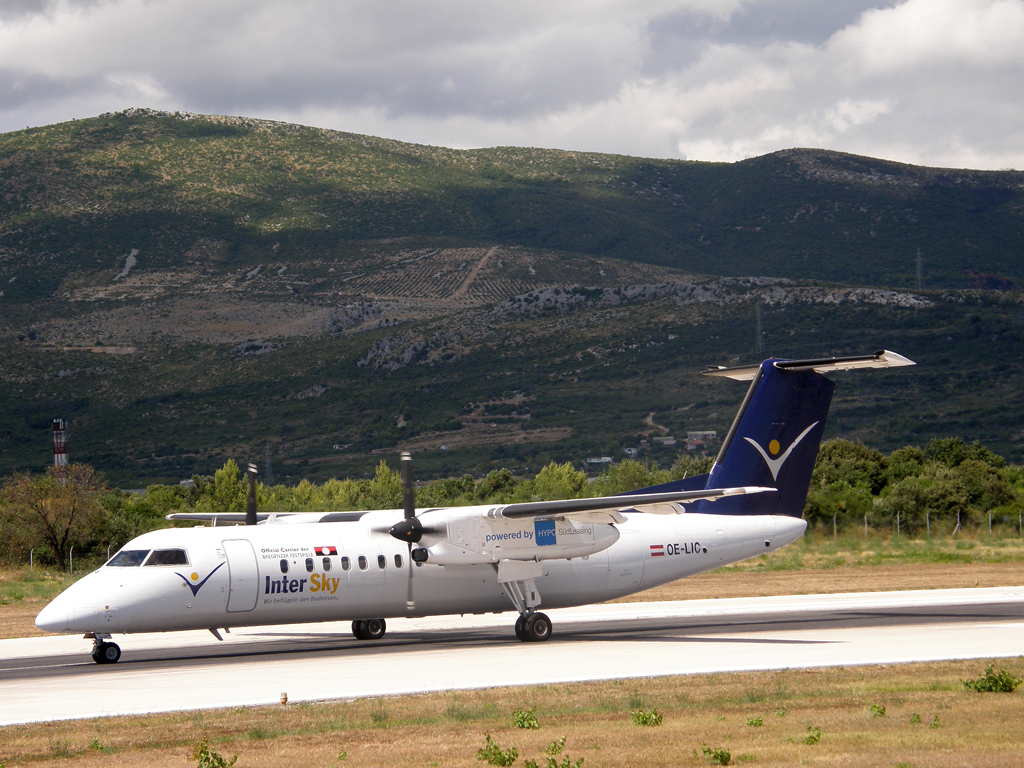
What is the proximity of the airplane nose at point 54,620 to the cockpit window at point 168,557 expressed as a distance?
1724 mm

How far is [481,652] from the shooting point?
72.9ft

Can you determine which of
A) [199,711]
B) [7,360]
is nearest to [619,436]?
[7,360]

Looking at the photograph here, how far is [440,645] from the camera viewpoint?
23844mm

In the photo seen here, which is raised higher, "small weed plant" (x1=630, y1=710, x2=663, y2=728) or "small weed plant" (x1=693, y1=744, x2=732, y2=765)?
"small weed plant" (x1=693, y1=744, x2=732, y2=765)

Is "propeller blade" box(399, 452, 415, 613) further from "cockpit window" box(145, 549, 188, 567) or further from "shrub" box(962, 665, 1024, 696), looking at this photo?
"shrub" box(962, 665, 1024, 696)

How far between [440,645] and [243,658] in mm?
4316

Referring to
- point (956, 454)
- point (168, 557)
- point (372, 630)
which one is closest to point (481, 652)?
point (372, 630)

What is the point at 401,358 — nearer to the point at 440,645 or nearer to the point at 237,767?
the point at 440,645

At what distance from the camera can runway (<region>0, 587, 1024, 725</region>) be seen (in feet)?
57.2

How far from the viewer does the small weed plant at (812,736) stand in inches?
461

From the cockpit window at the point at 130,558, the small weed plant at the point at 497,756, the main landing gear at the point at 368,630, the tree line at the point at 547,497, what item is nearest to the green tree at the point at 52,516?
the tree line at the point at 547,497

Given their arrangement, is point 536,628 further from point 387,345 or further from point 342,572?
point 387,345

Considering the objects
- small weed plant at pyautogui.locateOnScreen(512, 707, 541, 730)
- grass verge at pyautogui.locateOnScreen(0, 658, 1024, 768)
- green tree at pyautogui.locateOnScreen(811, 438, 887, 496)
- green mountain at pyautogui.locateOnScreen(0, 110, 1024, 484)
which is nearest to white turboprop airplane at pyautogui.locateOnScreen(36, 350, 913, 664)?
grass verge at pyautogui.locateOnScreen(0, 658, 1024, 768)

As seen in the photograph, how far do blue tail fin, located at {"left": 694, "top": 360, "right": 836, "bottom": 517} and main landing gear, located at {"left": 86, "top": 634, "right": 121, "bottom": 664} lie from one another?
44.7 feet
